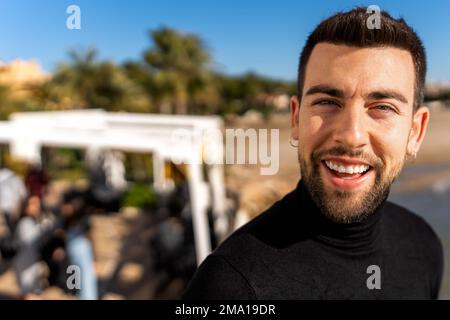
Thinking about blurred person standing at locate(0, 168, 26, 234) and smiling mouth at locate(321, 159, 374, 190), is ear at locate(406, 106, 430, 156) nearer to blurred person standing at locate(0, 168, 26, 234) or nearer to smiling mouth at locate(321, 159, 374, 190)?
smiling mouth at locate(321, 159, 374, 190)

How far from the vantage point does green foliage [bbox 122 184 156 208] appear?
25.1ft

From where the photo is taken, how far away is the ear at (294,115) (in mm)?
1080

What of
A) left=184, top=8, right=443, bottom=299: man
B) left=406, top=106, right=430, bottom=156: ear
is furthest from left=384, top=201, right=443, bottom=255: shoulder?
left=406, top=106, right=430, bottom=156: ear

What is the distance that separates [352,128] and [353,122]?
0.01 meters

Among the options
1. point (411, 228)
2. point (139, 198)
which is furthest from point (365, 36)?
point (139, 198)

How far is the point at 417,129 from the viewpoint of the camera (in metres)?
1.08

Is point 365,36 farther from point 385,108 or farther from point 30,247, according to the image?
point 30,247

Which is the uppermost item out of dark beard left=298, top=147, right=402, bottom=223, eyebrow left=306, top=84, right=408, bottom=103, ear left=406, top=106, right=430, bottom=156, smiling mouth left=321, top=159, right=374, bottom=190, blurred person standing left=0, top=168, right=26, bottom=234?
eyebrow left=306, top=84, right=408, bottom=103

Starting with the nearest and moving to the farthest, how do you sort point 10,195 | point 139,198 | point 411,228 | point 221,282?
1. point 221,282
2. point 411,228
3. point 10,195
4. point 139,198

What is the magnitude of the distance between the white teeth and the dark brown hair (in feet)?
0.66

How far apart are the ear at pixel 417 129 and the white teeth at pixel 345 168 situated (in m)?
0.15

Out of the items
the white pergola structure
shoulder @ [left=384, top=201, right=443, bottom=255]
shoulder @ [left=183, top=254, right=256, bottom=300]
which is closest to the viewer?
shoulder @ [left=183, top=254, right=256, bottom=300]

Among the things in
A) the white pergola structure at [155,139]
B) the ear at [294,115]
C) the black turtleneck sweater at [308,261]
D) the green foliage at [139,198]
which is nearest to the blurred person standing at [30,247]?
the white pergola structure at [155,139]
